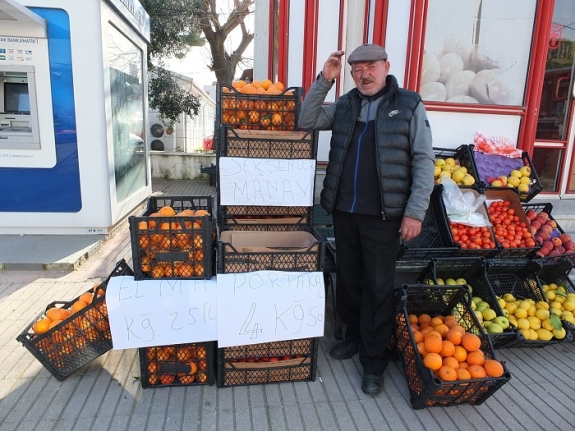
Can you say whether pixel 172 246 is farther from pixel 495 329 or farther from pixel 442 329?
pixel 495 329

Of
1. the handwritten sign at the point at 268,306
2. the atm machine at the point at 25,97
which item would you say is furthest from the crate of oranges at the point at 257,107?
the atm machine at the point at 25,97

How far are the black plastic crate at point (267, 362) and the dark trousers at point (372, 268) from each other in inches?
15.4

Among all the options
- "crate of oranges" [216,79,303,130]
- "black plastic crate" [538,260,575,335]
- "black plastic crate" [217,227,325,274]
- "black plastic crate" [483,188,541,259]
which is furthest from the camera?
"black plastic crate" [538,260,575,335]

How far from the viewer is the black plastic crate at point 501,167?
404cm

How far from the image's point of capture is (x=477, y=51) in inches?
182

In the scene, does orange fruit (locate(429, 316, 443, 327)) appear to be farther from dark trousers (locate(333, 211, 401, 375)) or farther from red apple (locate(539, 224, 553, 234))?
red apple (locate(539, 224, 553, 234))

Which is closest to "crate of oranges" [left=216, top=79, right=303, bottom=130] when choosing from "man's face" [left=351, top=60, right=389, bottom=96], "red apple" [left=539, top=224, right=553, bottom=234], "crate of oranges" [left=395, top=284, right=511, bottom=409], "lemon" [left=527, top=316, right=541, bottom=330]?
"man's face" [left=351, top=60, right=389, bottom=96]

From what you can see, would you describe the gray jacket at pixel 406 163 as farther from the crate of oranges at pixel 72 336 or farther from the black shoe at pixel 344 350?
the crate of oranges at pixel 72 336

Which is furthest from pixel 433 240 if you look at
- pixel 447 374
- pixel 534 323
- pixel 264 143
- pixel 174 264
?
pixel 174 264

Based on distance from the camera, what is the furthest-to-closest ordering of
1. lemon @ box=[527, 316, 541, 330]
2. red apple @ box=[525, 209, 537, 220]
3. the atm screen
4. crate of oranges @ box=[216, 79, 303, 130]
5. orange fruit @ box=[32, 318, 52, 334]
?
the atm screen
red apple @ box=[525, 209, 537, 220]
lemon @ box=[527, 316, 541, 330]
crate of oranges @ box=[216, 79, 303, 130]
orange fruit @ box=[32, 318, 52, 334]

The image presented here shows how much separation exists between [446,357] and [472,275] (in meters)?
1.24

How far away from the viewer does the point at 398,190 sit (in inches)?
97.9

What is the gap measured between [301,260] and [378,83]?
1.24 m

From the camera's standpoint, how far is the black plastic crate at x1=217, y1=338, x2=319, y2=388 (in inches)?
101
